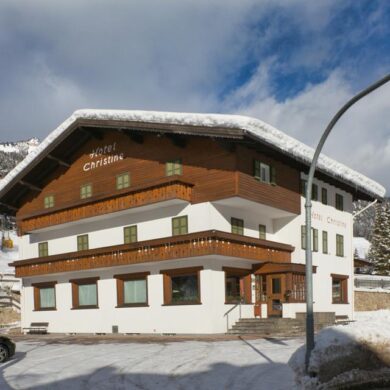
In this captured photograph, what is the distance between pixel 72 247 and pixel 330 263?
1595 cm

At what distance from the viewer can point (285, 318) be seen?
2541 centimetres

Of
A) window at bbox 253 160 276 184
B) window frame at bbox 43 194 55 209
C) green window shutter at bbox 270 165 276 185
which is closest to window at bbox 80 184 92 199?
window frame at bbox 43 194 55 209

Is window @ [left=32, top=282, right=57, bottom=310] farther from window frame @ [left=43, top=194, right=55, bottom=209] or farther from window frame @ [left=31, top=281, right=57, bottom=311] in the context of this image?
window frame @ [left=43, top=194, right=55, bottom=209]

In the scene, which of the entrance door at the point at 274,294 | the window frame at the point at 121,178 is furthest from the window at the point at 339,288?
the window frame at the point at 121,178

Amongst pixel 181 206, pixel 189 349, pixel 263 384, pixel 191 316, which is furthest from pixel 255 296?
pixel 263 384

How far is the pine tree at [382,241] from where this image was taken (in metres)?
63.8

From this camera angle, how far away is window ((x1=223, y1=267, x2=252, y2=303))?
26969mm

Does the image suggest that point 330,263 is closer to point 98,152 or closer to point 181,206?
point 181,206

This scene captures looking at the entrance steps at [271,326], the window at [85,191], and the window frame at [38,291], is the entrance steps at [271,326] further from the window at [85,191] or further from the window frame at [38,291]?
the window frame at [38,291]

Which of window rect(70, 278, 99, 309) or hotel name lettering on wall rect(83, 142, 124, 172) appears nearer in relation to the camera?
hotel name lettering on wall rect(83, 142, 124, 172)

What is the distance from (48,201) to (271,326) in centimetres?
1742

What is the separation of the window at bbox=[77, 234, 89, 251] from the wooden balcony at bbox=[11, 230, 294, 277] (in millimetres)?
1340

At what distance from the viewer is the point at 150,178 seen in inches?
1113

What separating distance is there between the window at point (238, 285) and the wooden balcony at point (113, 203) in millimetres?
4530
